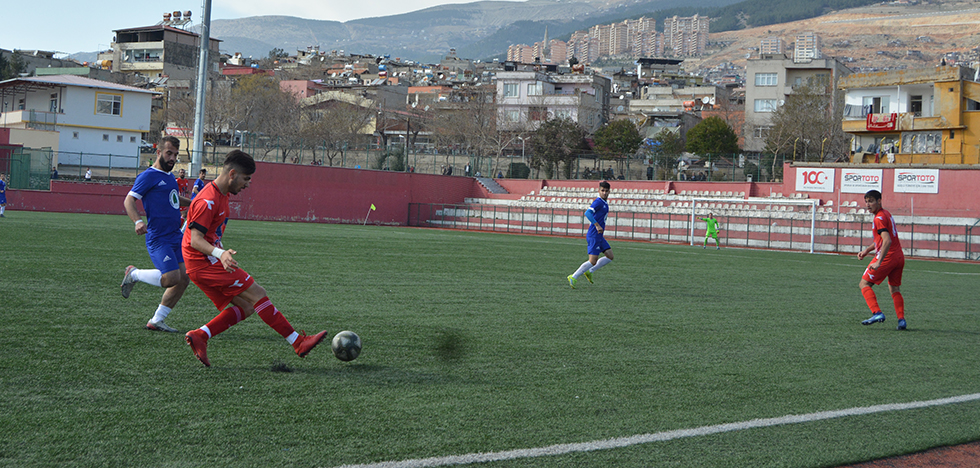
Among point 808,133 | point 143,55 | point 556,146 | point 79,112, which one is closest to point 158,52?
point 143,55

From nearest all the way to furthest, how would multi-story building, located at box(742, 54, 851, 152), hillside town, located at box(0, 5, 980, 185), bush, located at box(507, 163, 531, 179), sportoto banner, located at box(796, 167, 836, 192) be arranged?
sportoto banner, located at box(796, 167, 836, 192), hillside town, located at box(0, 5, 980, 185), bush, located at box(507, 163, 531, 179), multi-story building, located at box(742, 54, 851, 152)

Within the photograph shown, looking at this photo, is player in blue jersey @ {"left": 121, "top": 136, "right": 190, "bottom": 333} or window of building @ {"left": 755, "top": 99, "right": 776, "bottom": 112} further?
window of building @ {"left": 755, "top": 99, "right": 776, "bottom": 112}

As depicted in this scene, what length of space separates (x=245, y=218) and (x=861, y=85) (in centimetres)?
3890

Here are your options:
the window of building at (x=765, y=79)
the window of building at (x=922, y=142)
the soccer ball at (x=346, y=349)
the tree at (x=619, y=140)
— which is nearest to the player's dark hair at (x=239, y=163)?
the soccer ball at (x=346, y=349)

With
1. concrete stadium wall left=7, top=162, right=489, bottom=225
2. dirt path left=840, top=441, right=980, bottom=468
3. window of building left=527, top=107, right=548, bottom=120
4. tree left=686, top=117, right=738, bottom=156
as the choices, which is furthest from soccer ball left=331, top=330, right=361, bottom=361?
window of building left=527, top=107, right=548, bottom=120

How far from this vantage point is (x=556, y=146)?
53719 millimetres

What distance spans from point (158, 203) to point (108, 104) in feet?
183

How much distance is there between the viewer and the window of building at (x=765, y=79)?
81.4m

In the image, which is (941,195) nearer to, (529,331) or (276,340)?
(529,331)

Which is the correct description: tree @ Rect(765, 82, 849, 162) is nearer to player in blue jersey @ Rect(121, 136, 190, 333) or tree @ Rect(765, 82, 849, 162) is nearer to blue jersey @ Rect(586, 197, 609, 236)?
blue jersey @ Rect(586, 197, 609, 236)

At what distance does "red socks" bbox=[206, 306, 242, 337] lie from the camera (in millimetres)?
5926

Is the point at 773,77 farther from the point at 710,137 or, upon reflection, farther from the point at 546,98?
the point at 546,98

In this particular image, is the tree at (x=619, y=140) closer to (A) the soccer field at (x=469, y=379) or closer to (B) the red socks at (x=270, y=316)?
(A) the soccer field at (x=469, y=379)

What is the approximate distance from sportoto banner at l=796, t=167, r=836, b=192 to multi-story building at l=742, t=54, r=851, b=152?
1542 inches
